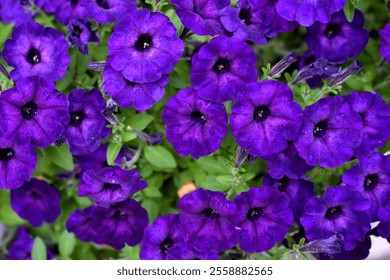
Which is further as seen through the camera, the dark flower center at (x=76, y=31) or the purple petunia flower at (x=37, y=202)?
the purple petunia flower at (x=37, y=202)

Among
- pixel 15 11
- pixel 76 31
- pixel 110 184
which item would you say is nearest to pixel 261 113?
pixel 110 184

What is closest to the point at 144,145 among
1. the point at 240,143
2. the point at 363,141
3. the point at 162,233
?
the point at 162,233

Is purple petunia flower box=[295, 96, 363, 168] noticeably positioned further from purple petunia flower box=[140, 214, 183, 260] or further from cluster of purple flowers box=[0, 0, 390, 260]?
purple petunia flower box=[140, 214, 183, 260]

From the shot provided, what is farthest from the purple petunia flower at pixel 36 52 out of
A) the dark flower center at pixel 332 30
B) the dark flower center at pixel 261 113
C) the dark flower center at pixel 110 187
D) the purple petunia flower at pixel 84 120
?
the dark flower center at pixel 332 30

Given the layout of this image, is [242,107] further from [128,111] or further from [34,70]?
[34,70]

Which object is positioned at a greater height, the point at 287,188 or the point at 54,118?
the point at 54,118

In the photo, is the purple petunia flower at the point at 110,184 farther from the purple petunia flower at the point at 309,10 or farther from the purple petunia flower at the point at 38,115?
the purple petunia flower at the point at 309,10
